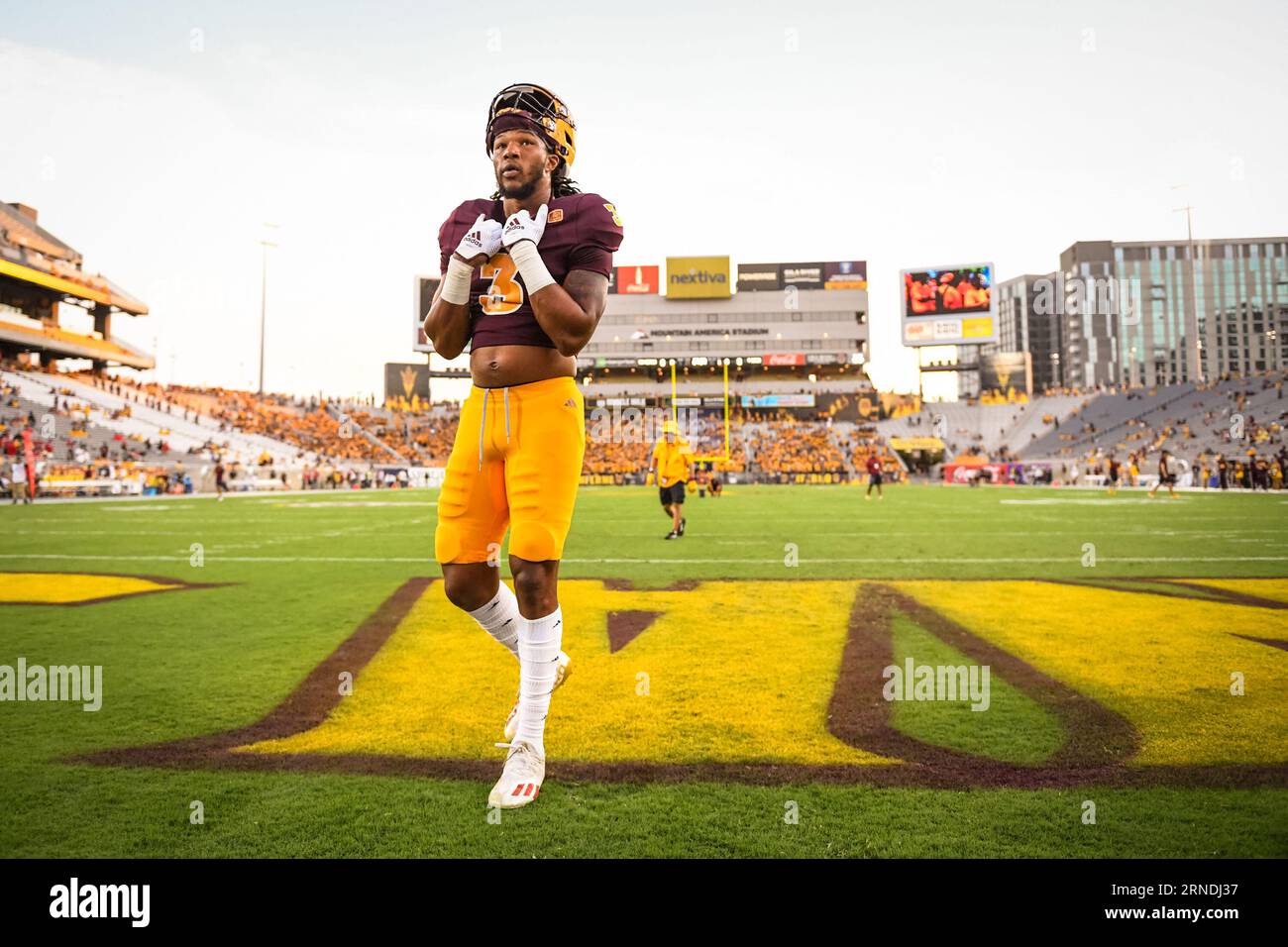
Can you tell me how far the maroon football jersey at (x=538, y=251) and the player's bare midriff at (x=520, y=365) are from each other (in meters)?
0.03

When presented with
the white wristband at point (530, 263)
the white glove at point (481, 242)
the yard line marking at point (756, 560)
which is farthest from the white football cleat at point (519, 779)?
the yard line marking at point (756, 560)

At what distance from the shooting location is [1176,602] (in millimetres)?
5895

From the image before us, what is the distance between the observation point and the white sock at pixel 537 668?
9.16 feet

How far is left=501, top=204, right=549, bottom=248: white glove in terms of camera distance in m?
2.60

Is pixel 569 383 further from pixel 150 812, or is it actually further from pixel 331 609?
pixel 331 609

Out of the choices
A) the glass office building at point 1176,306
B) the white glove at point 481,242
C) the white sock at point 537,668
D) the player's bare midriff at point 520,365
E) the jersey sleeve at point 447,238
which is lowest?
the white sock at point 537,668

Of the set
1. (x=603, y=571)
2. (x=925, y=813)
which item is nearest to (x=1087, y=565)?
(x=603, y=571)

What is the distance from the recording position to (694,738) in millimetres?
3090

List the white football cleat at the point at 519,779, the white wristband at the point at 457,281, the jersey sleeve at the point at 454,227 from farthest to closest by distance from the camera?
the jersey sleeve at the point at 454,227
the white wristband at the point at 457,281
the white football cleat at the point at 519,779

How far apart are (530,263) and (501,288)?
385 mm

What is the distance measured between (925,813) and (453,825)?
4.78ft

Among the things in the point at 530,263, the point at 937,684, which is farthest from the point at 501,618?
the point at 937,684

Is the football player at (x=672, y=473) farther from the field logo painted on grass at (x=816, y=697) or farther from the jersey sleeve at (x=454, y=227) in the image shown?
the jersey sleeve at (x=454, y=227)

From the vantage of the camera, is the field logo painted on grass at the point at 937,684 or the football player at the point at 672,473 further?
the football player at the point at 672,473
